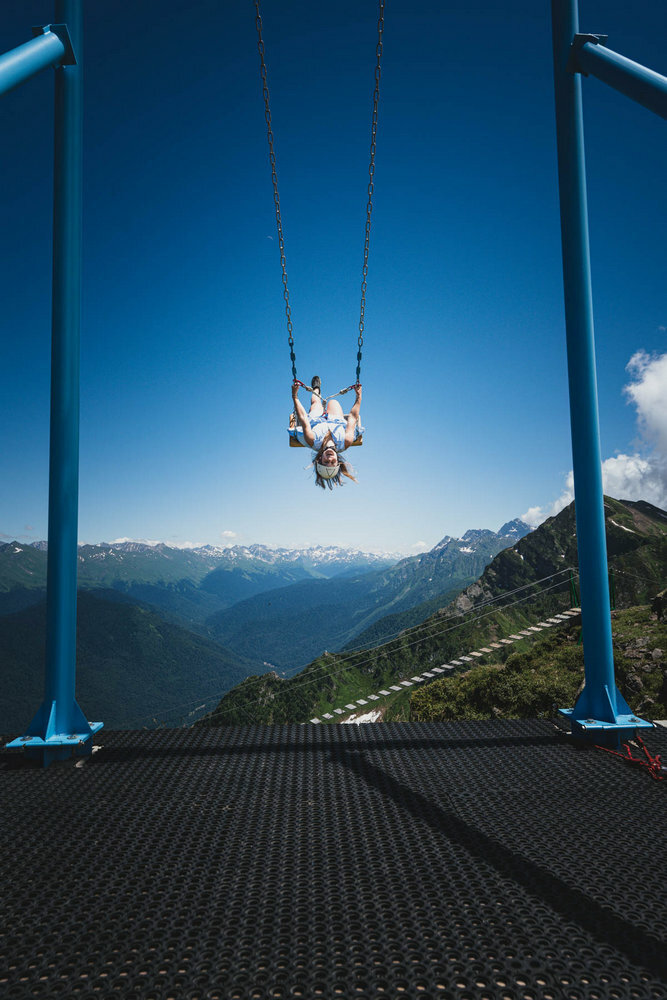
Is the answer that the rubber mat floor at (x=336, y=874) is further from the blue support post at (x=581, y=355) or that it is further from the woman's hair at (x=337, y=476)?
the woman's hair at (x=337, y=476)

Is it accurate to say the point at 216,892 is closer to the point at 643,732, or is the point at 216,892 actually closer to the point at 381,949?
the point at 381,949

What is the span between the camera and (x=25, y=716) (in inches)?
4476

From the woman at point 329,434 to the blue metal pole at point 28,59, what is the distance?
270 cm

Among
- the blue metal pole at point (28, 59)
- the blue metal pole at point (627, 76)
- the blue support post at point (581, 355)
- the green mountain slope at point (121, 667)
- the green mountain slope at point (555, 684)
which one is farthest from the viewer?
the green mountain slope at point (121, 667)

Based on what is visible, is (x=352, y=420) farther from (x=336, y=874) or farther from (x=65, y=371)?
(x=336, y=874)

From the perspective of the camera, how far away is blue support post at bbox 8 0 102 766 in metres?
3.01

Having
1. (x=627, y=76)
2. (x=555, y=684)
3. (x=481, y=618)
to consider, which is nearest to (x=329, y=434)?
(x=627, y=76)

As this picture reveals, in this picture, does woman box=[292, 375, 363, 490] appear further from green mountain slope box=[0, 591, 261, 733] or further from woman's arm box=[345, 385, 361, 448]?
green mountain slope box=[0, 591, 261, 733]

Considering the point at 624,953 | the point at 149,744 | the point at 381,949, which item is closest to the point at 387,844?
the point at 381,949

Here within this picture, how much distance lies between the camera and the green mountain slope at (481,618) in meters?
55.4

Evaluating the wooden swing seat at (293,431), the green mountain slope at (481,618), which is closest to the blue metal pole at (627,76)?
the wooden swing seat at (293,431)

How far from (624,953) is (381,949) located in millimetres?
668

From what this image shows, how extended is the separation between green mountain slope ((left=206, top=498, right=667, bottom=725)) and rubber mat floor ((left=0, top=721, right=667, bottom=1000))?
4603 centimetres

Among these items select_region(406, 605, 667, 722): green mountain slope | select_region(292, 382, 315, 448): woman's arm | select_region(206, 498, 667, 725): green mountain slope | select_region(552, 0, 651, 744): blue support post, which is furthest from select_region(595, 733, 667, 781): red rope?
select_region(206, 498, 667, 725): green mountain slope
